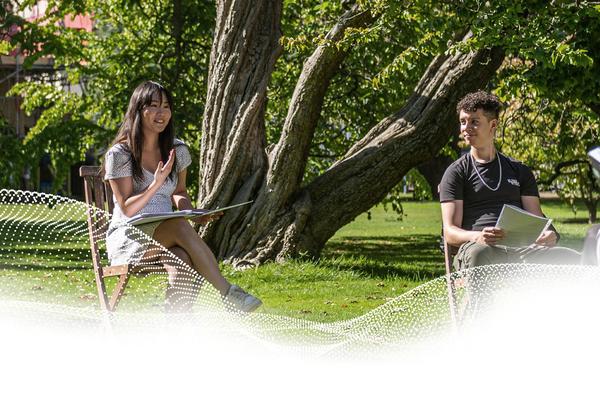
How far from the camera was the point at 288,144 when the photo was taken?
35.4 feet

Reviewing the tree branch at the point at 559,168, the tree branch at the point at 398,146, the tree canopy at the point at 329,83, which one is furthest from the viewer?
the tree branch at the point at 559,168

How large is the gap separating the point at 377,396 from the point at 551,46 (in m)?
4.90

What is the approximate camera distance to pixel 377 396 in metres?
4.38

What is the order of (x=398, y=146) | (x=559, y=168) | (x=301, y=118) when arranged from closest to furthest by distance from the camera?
(x=301, y=118) < (x=398, y=146) < (x=559, y=168)

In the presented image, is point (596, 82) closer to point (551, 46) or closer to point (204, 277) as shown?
point (551, 46)

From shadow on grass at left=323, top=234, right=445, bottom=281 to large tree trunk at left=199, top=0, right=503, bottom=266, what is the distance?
664 mm

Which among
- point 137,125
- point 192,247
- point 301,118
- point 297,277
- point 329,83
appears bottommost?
point 297,277

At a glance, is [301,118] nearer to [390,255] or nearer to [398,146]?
[398,146]

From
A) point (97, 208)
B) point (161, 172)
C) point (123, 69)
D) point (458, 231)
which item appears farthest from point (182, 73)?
point (458, 231)

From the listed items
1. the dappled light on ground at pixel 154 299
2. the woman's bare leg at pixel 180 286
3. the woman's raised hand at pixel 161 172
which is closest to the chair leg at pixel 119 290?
the dappled light on ground at pixel 154 299

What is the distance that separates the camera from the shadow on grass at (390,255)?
1116cm

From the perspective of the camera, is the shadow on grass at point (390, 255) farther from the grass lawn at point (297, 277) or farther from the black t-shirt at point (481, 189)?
the black t-shirt at point (481, 189)

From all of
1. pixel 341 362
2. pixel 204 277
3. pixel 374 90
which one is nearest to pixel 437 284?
pixel 341 362

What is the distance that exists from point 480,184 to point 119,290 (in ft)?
6.84
